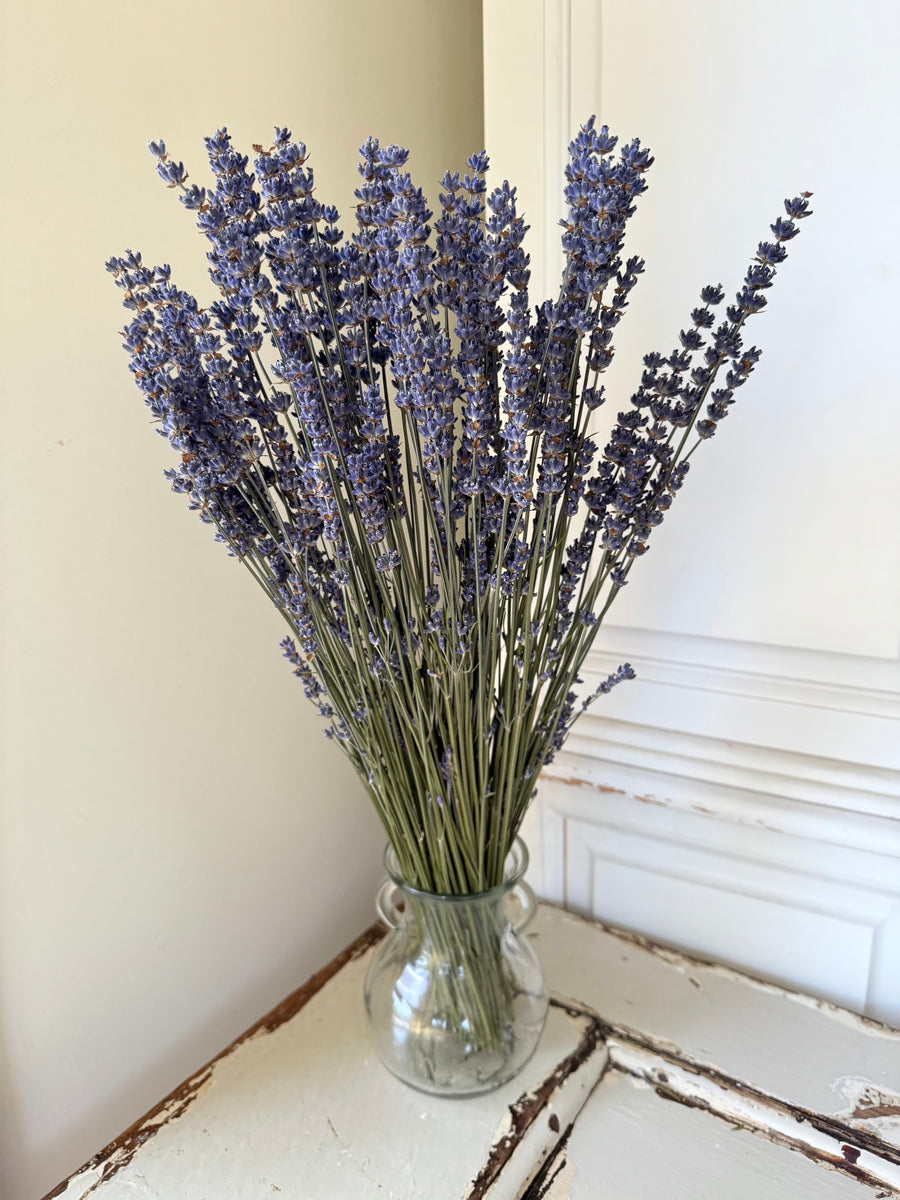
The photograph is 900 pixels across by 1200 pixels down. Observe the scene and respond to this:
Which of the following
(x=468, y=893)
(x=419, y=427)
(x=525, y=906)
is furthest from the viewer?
(x=525, y=906)

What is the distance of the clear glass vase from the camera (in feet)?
1.98

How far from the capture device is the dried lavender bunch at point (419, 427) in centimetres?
42

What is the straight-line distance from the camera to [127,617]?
2.14ft

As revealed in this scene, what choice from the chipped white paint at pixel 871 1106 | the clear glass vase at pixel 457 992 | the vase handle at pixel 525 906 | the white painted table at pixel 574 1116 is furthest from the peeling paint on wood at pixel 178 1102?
the chipped white paint at pixel 871 1106

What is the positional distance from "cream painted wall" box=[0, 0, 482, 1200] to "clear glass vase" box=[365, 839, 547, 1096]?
19 centimetres

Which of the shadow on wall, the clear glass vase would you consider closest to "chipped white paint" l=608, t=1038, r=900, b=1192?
the clear glass vase

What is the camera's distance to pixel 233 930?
784mm

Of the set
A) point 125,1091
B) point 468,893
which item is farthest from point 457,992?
point 125,1091

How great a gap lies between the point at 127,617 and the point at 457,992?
384mm

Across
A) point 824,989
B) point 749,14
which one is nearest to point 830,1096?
point 824,989

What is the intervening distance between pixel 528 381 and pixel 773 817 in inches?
20.8

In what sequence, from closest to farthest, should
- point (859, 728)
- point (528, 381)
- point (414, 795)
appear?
point (528, 381) → point (414, 795) → point (859, 728)

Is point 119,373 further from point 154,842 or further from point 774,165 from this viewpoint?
point 774,165

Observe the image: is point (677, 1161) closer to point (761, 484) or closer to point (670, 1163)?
point (670, 1163)
